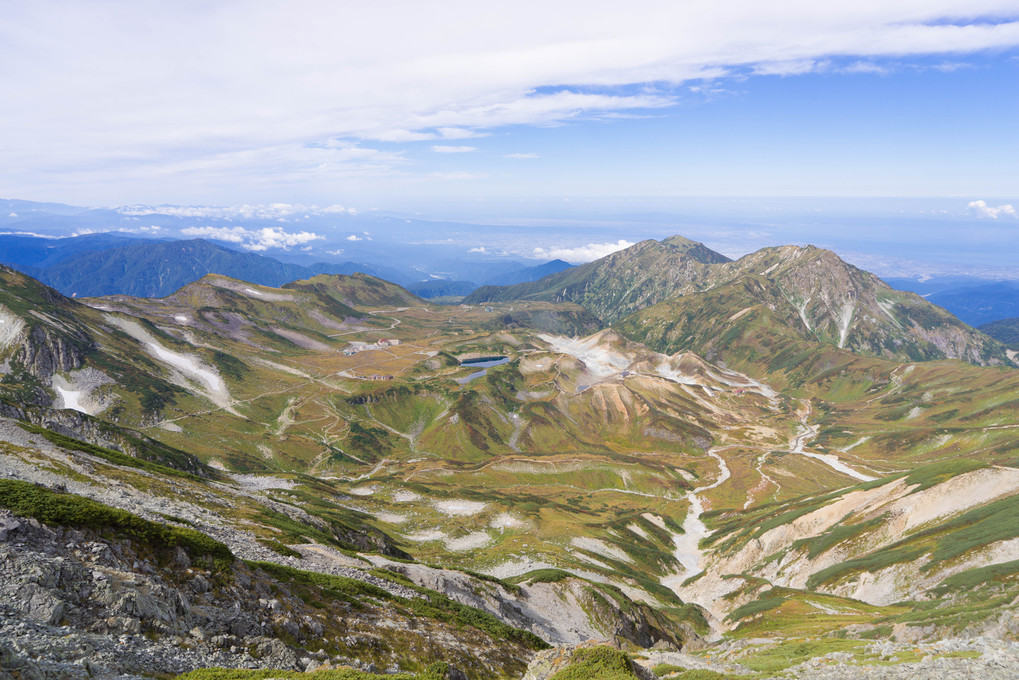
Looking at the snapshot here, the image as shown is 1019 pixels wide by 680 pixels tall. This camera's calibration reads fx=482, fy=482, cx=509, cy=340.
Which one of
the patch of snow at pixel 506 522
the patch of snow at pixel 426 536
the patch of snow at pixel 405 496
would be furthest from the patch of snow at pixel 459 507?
the patch of snow at pixel 426 536

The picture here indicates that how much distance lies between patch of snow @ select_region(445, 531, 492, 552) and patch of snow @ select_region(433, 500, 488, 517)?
40.7 feet

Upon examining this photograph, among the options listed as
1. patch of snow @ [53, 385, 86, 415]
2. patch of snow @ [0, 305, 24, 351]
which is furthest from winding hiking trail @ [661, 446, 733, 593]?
patch of snow @ [0, 305, 24, 351]

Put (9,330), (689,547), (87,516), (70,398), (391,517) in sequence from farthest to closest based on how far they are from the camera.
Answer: (9,330) < (70,398) < (689,547) < (391,517) < (87,516)

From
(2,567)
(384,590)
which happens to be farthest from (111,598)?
(384,590)

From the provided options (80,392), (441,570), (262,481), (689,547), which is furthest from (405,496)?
(80,392)

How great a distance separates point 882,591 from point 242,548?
356 ft

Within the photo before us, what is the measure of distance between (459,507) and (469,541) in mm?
20861

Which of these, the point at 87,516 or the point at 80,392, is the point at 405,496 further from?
the point at 80,392

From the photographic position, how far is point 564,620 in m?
75.8

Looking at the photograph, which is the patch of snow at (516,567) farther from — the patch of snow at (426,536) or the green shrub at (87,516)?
the green shrub at (87,516)

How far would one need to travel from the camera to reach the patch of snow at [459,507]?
141 m

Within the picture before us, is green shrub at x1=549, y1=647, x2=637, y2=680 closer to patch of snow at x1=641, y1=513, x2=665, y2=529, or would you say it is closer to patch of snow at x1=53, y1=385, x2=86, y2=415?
patch of snow at x1=641, y1=513, x2=665, y2=529

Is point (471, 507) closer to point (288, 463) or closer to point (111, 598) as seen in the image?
point (288, 463)

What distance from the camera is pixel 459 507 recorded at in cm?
14512
